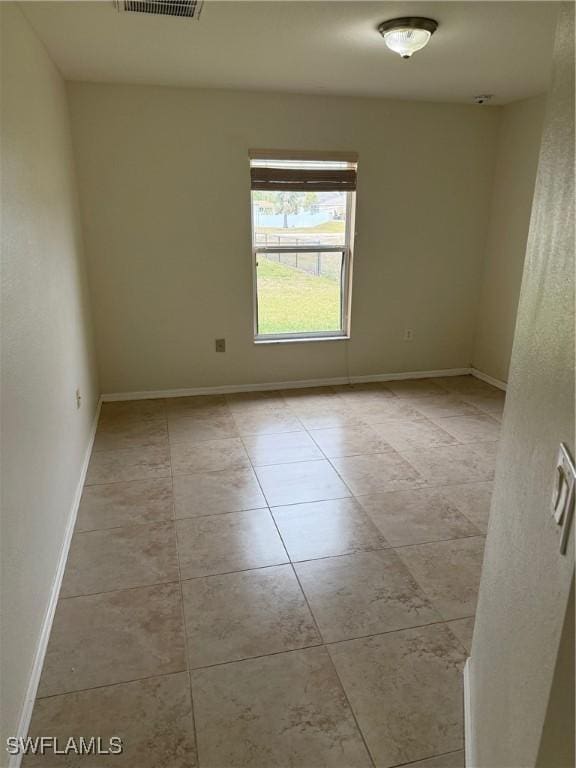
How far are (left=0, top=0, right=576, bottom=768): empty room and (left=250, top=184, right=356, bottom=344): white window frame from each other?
29mm

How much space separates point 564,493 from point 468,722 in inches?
45.0

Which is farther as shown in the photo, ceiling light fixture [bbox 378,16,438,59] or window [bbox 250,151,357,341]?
window [bbox 250,151,357,341]

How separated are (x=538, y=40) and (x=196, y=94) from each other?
2.27 metres

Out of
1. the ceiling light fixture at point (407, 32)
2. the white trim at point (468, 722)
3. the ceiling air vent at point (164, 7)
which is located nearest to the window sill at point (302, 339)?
Answer: the ceiling light fixture at point (407, 32)

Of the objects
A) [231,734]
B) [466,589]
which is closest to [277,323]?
[466,589]

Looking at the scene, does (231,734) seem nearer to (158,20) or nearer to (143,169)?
→ (158,20)

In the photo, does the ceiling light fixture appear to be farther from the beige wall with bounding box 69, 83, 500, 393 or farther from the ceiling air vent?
the beige wall with bounding box 69, 83, 500, 393

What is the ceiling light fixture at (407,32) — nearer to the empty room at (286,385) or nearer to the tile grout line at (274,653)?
the empty room at (286,385)

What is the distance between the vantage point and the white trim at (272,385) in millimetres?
4324

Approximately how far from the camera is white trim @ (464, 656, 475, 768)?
4.70 ft

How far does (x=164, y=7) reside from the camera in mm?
2203

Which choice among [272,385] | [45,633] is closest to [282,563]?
[45,633]

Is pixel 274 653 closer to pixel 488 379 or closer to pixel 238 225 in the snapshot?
pixel 238 225

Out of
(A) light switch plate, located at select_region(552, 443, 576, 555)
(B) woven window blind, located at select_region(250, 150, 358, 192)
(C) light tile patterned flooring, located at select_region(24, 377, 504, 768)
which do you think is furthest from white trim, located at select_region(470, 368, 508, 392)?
(A) light switch plate, located at select_region(552, 443, 576, 555)
